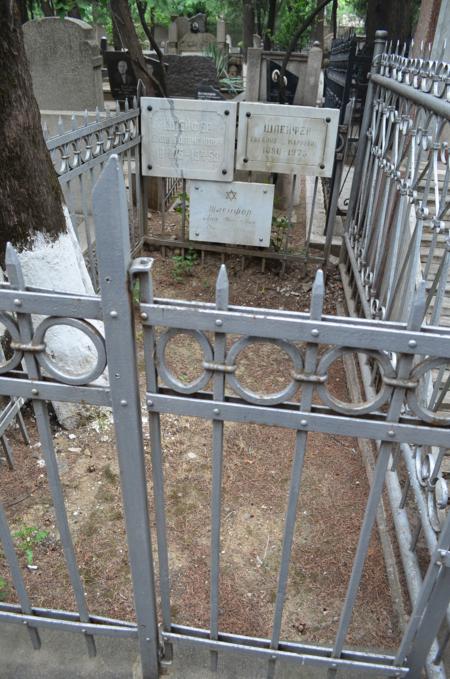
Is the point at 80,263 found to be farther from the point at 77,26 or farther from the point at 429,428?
the point at 77,26

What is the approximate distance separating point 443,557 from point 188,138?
4.58 m

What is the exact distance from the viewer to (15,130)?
8.53 ft

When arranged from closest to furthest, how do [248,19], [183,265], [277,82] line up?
[183,265] → [277,82] → [248,19]

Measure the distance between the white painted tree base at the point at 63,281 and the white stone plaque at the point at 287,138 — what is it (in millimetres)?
2495

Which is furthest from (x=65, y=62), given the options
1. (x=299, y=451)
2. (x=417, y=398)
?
(x=417, y=398)

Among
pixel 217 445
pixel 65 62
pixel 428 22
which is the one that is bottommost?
pixel 217 445

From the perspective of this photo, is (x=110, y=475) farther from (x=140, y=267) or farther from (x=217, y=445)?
(x=140, y=267)

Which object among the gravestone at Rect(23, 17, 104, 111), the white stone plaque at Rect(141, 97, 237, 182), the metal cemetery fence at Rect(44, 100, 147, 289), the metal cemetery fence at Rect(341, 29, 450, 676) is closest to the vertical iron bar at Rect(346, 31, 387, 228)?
the metal cemetery fence at Rect(341, 29, 450, 676)

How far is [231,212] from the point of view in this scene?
17.4ft

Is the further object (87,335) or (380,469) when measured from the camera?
(380,469)

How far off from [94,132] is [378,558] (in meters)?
3.69

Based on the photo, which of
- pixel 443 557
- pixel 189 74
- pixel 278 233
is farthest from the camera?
pixel 189 74

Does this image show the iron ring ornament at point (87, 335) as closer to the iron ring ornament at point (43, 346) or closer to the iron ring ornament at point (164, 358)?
the iron ring ornament at point (43, 346)

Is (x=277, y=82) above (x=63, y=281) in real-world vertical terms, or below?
above
